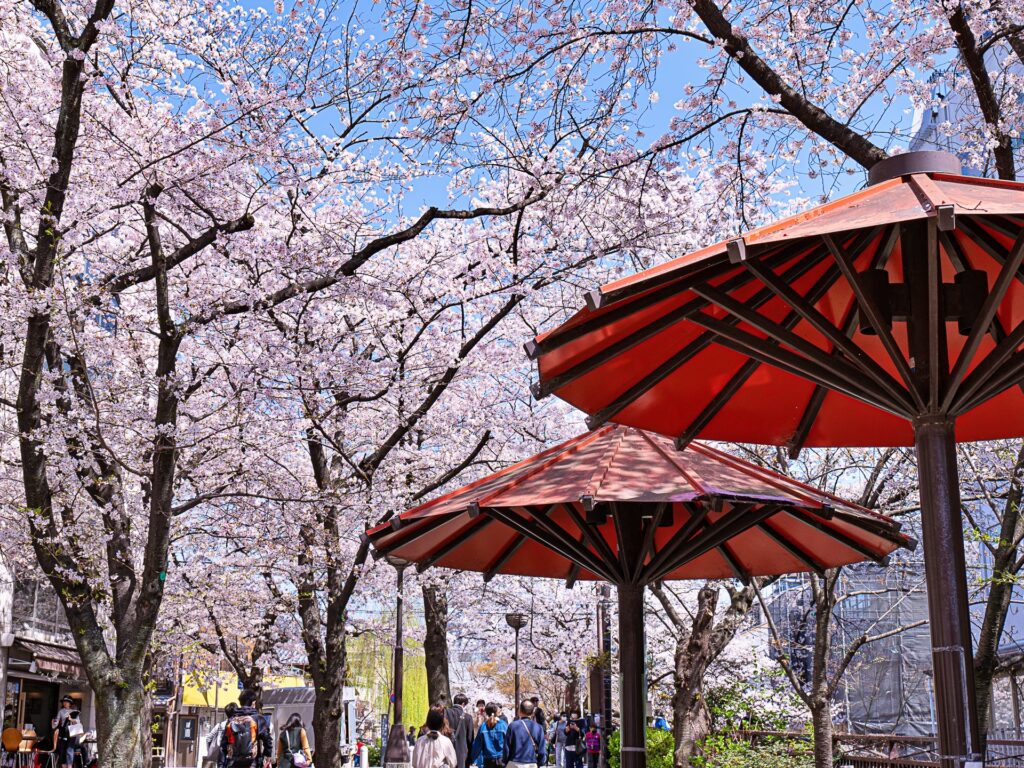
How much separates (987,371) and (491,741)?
38.4 ft

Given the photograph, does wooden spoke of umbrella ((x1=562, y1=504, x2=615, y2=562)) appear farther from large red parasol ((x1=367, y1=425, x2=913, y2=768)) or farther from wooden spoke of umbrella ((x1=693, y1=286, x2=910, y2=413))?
wooden spoke of umbrella ((x1=693, y1=286, x2=910, y2=413))

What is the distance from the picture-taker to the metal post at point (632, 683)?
652cm

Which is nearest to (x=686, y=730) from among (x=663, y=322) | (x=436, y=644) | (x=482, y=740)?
(x=482, y=740)

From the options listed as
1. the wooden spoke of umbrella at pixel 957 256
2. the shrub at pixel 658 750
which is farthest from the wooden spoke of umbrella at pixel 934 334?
the shrub at pixel 658 750

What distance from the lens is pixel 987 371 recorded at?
3621mm

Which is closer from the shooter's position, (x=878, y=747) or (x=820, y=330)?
(x=820, y=330)

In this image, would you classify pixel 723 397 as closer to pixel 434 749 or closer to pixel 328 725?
pixel 434 749

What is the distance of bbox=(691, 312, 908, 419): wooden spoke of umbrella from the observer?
12.4ft

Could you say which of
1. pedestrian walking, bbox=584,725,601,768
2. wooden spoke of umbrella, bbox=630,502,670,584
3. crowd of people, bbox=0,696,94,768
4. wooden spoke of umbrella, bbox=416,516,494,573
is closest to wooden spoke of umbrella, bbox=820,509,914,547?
A: wooden spoke of umbrella, bbox=630,502,670,584

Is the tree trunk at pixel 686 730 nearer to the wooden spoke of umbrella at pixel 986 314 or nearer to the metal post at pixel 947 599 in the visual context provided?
the metal post at pixel 947 599

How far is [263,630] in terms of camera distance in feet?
86.4

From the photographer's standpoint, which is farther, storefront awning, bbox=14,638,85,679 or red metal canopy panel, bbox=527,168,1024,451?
storefront awning, bbox=14,638,85,679

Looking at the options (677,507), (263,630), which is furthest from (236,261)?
(263,630)

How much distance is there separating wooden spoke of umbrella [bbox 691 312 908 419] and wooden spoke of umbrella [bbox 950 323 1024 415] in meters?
0.20
